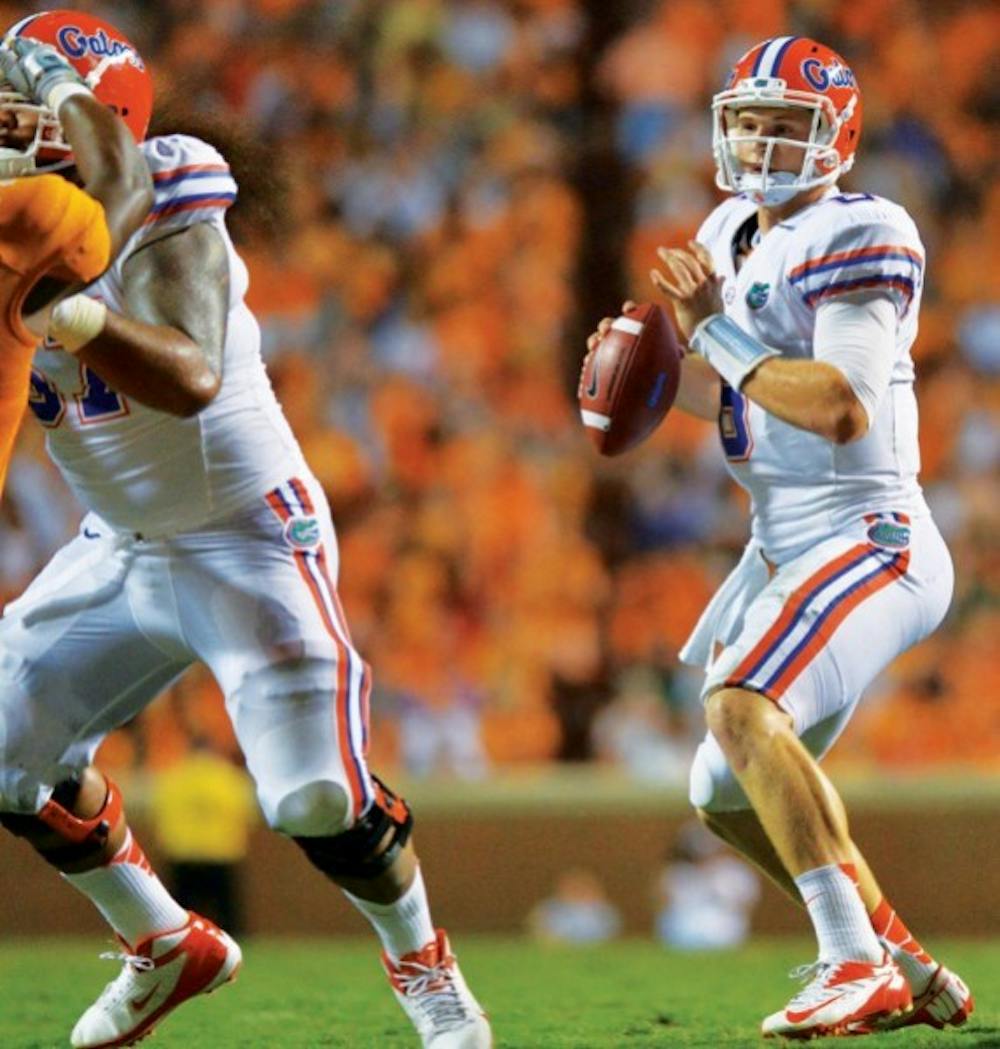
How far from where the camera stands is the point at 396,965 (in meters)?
3.71

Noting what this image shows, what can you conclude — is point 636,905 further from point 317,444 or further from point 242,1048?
point 242,1048

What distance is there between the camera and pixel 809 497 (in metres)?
4.07

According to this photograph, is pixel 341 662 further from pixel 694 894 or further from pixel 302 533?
pixel 694 894

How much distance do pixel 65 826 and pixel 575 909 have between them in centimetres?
457

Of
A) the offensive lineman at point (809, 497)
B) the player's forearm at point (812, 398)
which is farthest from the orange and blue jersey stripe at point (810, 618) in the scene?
the player's forearm at point (812, 398)

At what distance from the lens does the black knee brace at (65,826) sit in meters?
3.87

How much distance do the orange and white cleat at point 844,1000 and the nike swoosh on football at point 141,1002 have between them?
1.10 metres

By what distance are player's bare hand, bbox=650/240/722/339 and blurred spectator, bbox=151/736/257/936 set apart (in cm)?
431

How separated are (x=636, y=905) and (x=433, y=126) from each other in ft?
14.3

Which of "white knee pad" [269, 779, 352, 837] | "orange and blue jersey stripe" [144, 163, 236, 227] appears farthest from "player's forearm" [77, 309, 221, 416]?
"white knee pad" [269, 779, 352, 837]

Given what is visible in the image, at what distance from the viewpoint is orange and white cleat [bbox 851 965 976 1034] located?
157 inches

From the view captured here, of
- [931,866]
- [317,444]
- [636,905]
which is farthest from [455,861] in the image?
[317,444]

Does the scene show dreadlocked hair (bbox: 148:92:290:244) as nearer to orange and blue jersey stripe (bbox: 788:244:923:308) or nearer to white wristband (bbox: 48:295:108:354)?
white wristband (bbox: 48:295:108:354)

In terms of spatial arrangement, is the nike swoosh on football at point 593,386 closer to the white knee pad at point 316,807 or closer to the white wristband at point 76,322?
the white knee pad at point 316,807
